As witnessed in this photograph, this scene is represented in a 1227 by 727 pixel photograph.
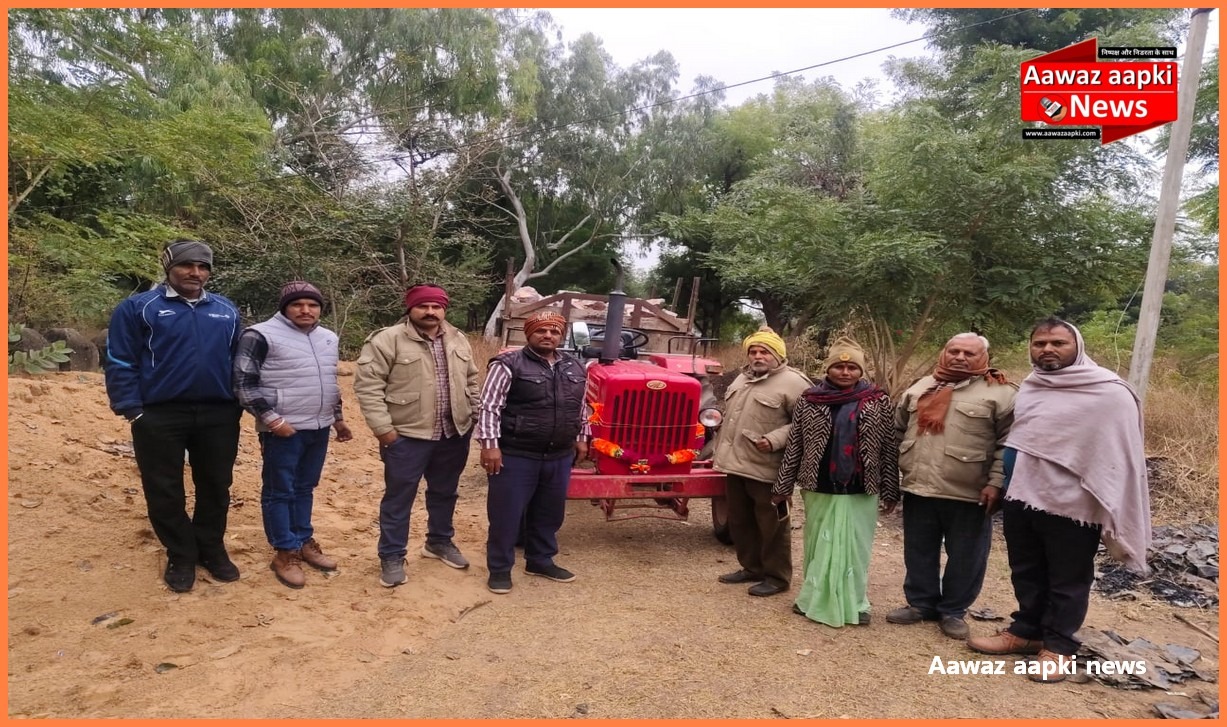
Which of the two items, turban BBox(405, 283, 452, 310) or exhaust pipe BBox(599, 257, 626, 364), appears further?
exhaust pipe BBox(599, 257, 626, 364)

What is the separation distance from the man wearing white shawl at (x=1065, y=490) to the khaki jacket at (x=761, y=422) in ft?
3.66

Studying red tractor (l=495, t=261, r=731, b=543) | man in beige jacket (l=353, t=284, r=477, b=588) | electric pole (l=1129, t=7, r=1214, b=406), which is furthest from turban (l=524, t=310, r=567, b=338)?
electric pole (l=1129, t=7, r=1214, b=406)

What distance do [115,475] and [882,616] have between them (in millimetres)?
4905

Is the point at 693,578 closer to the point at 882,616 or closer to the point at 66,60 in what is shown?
the point at 882,616

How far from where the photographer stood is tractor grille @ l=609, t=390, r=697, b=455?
4832mm

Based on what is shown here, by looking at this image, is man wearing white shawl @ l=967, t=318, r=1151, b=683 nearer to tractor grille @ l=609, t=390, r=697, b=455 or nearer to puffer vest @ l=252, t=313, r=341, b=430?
tractor grille @ l=609, t=390, r=697, b=455

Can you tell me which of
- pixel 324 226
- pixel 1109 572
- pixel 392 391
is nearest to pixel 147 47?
pixel 324 226

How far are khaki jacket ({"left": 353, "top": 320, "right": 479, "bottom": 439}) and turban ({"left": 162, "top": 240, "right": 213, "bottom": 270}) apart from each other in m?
0.86

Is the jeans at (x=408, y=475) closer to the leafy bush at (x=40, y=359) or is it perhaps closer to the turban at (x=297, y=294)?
the turban at (x=297, y=294)

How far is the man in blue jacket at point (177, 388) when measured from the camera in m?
3.45

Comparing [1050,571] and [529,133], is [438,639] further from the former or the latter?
[529,133]

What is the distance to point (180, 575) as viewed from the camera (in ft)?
12.2

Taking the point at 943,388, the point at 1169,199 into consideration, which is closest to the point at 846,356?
the point at 943,388

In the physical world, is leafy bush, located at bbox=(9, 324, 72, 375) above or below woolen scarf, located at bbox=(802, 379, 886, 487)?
above
